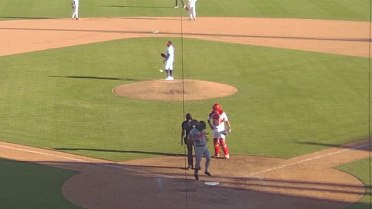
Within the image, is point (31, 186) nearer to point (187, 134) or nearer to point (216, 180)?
point (187, 134)

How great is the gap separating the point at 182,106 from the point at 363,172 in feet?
21.5

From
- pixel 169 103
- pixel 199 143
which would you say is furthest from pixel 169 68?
pixel 199 143

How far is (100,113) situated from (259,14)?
56.1ft

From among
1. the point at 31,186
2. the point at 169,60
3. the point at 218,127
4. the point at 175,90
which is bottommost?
the point at 31,186

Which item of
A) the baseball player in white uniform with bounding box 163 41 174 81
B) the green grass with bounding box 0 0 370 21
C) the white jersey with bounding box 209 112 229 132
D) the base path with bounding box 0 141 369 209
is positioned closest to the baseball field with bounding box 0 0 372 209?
the base path with bounding box 0 141 369 209

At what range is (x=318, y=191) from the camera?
14.1 m

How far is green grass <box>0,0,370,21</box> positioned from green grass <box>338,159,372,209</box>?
63.9ft

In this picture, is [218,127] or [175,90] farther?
[175,90]

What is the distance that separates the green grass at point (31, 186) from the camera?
534 inches

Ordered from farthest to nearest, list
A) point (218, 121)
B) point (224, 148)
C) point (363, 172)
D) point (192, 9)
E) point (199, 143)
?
point (192, 9)
point (224, 148)
point (218, 121)
point (363, 172)
point (199, 143)

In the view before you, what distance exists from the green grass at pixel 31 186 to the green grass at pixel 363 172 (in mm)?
4579

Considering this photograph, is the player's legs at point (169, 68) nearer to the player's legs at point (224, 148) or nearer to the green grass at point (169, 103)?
the green grass at point (169, 103)

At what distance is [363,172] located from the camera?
15.3m

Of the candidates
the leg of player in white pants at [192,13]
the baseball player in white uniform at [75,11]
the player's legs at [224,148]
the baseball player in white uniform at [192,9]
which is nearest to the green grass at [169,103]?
the player's legs at [224,148]
